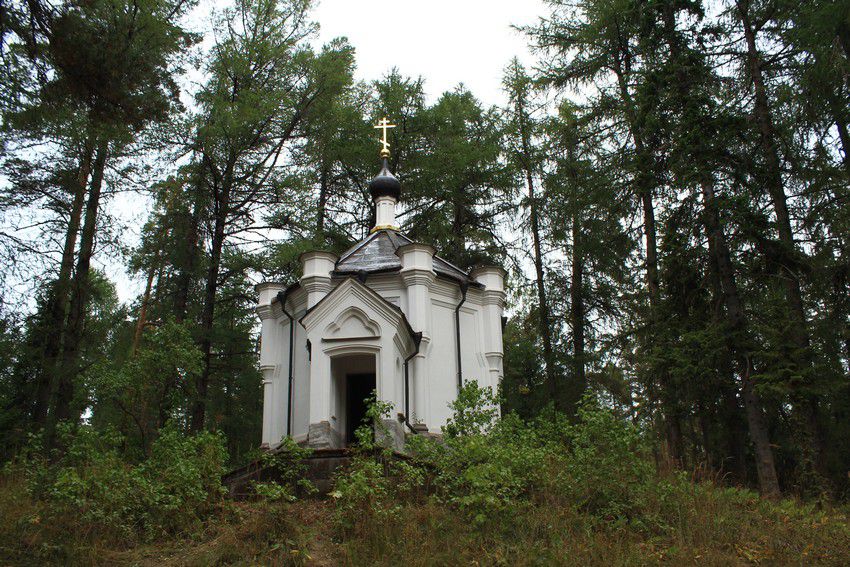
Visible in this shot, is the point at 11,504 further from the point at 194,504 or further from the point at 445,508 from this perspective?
the point at 445,508

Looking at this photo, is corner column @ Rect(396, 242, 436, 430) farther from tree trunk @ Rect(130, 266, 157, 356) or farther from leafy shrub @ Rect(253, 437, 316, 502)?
tree trunk @ Rect(130, 266, 157, 356)

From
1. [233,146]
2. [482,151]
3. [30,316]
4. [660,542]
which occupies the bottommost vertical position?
[660,542]

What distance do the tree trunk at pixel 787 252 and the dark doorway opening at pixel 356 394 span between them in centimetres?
760

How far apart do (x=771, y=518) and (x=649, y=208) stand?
28.8 feet

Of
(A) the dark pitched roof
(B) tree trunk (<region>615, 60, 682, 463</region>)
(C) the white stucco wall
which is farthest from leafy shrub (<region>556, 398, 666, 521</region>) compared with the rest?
(A) the dark pitched roof

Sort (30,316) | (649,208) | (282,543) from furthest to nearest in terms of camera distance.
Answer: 1. (649,208)
2. (30,316)
3. (282,543)

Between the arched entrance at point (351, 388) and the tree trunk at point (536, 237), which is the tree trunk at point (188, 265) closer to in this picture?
the arched entrance at point (351, 388)

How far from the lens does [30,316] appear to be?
12945mm

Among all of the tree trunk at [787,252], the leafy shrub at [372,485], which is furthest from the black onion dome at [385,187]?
the leafy shrub at [372,485]

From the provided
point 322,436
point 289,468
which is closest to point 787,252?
point 322,436

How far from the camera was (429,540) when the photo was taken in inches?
267

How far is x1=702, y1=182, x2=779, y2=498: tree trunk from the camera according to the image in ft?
33.8

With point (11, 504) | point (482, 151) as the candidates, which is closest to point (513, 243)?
point (482, 151)

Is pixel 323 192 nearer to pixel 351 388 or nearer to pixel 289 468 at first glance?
pixel 351 388
